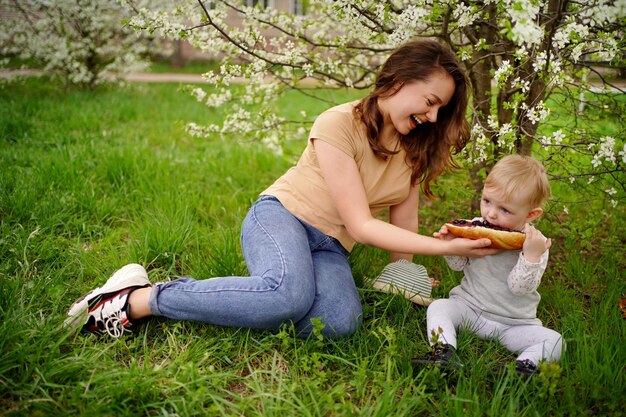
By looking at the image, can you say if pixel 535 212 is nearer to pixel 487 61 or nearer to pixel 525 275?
pixel 525 275

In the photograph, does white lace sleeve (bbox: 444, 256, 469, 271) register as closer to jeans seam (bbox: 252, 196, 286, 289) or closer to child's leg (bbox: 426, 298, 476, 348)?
child's leg (bbox: 426, 298, 476, 348)

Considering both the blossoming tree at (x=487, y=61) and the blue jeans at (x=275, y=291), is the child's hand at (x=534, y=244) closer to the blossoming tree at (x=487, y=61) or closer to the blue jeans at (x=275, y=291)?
the blossoming tree at (x=487, y=61)

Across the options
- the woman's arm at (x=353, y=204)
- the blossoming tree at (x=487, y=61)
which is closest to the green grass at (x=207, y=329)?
the woman's arm at (x=353, y=204)

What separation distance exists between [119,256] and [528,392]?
2.00 meters

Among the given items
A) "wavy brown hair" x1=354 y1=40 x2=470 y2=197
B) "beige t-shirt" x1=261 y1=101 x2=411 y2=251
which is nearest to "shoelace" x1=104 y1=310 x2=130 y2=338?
"beige t-shirt" x1=261 y1=101 x2=411 y2=251

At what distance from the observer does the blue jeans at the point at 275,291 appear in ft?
6.38

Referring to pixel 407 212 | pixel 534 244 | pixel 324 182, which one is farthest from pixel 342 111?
pixel 534 244

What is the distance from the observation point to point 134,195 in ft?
11.0

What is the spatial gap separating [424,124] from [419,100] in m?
0.29

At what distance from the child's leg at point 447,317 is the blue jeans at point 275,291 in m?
0.30

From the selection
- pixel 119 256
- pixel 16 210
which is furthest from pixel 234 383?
pixel 16 210

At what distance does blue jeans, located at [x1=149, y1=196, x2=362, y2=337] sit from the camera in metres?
1.94

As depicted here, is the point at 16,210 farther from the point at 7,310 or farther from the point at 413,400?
the point at 413,400

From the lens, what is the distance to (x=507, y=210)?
78.1 inches
